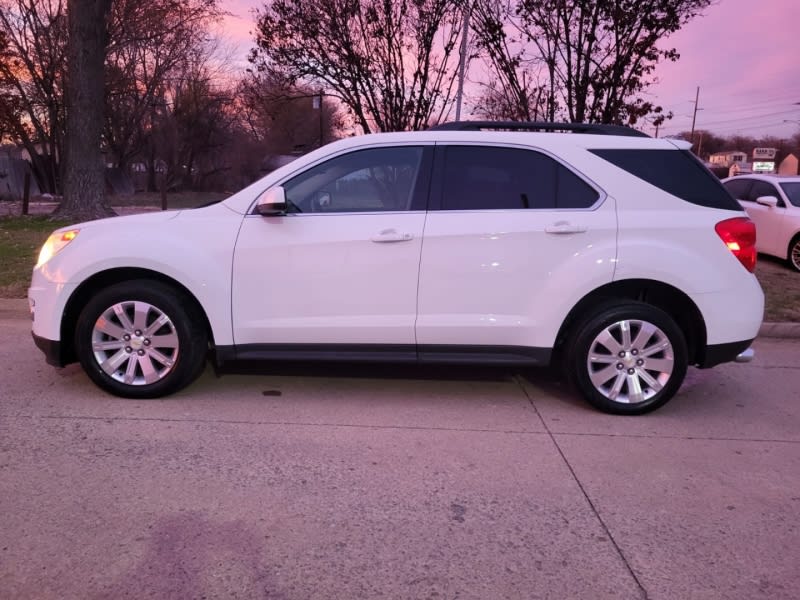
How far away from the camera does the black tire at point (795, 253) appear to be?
10.4m

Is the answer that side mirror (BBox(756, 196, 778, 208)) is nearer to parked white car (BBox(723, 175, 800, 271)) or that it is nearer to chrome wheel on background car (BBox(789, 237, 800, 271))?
parked white car (BBox(723, 175, 800, 271))

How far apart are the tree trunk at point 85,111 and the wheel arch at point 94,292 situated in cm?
955

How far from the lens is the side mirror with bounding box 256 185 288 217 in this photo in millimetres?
4242

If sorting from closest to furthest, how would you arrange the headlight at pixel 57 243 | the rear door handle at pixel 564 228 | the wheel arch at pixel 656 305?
the rear door handle at pixel 564 228 < the wheel arch at pixel 656 305 < the headlight at pixel 57 243

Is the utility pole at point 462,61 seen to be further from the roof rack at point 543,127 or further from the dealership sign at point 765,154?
the dealership sign at point 765,154

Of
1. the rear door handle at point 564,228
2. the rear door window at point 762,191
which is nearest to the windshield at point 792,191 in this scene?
the rear door window at point 762,191

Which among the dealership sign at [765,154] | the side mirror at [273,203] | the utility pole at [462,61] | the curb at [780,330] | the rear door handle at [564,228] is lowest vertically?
the curb at [780,330]

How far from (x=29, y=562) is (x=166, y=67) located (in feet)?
90.9

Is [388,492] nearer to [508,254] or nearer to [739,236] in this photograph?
[508,254]

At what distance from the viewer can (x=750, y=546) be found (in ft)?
9.64

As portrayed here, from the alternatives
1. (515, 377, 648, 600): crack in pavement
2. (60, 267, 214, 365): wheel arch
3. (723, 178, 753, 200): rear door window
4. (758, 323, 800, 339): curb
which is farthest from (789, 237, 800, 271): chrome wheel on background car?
(60, 267, 214, 365): wheel arch

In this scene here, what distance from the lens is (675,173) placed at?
444cm

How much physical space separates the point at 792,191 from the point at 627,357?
8.67 meters

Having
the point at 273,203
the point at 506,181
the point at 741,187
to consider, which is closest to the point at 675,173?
the point at 506,181
